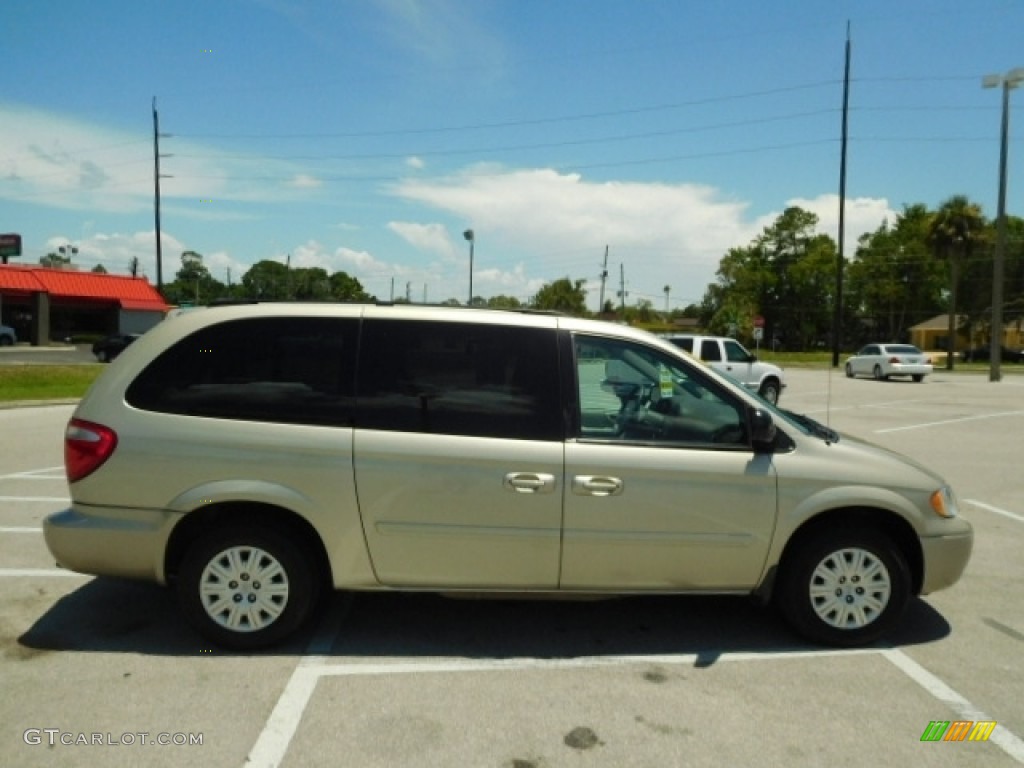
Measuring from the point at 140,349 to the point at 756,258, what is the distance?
91.7 m

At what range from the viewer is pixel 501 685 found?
3.76m

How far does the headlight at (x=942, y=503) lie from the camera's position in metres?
Result: 4.29

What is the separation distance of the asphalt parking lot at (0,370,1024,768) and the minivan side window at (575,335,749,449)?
1.16 metres

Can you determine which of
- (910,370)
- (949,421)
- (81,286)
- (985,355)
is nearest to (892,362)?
(910,370)

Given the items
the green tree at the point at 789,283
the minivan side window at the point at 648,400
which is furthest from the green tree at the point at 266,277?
the minivan side window at the point at 648,400

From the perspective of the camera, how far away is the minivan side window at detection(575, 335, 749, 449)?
165 inches

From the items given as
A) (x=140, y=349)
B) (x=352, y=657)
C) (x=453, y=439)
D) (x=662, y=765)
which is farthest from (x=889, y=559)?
(x=140, y=349)

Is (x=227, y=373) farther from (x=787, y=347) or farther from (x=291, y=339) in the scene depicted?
(x=787, y=347)

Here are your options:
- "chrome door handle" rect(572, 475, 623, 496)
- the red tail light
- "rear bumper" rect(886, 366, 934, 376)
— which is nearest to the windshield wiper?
"chrome door handle" rect(572, 475, 623, 496)

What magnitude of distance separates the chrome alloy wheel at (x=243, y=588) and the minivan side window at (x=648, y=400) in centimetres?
178

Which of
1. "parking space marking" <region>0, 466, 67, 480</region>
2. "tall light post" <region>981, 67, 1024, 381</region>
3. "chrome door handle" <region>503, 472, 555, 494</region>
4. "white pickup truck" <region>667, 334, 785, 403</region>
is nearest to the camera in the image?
"chrome door handle" <region>503, 472, 555, 494</region>

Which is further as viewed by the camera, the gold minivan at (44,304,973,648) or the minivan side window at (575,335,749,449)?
the minivan side window at (575,335,749,449)

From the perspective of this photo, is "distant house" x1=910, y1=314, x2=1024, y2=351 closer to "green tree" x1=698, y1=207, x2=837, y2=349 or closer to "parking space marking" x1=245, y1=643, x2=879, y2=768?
"green tree" x1=698, y1=207, x2=837, y2=349

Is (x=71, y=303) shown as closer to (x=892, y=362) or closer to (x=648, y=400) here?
(x=892, y=362)
